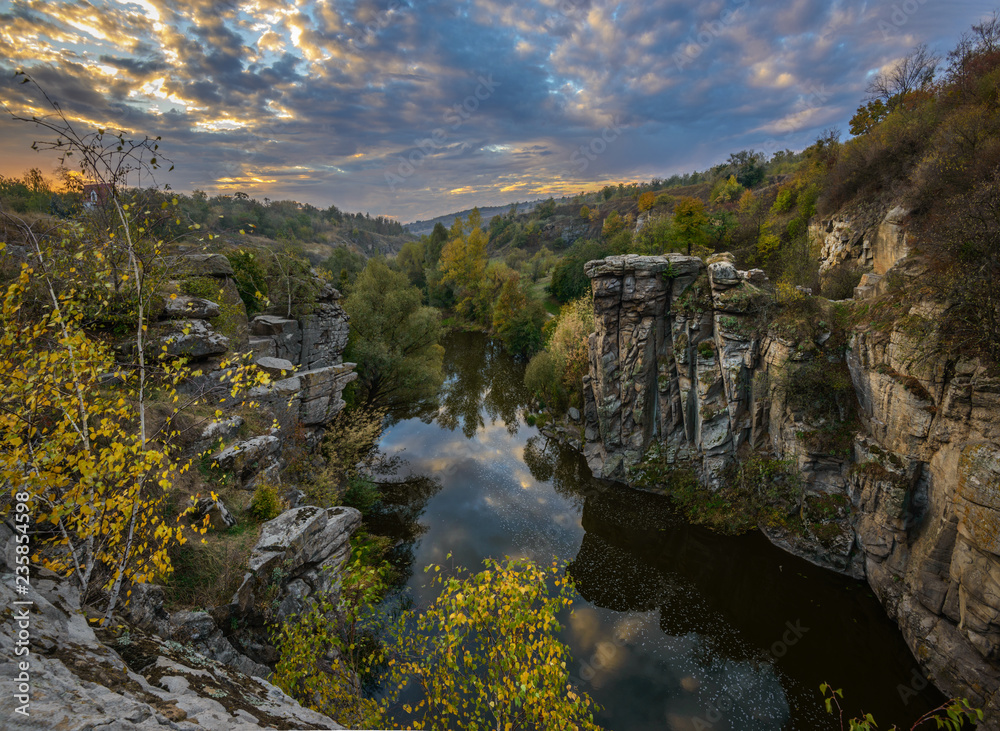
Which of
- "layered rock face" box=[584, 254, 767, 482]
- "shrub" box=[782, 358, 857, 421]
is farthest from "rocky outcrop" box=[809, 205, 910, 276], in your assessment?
"layered rock face" box=[584, 254, 767, 482]

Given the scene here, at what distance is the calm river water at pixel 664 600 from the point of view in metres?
13.0

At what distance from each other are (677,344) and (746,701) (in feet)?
51.0

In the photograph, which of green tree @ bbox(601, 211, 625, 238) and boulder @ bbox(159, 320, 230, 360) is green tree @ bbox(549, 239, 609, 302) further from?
boulder @ bbox(159, 320, 230, 360)

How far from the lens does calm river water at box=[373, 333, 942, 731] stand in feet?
42.7

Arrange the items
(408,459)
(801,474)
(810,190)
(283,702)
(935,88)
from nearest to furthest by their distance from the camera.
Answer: (283,702) → (801,474) → (935,88) → (408,459) → (810,190)

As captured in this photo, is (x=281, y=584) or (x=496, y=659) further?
(x=281, y=584)

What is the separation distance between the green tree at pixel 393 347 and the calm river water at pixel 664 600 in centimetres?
420

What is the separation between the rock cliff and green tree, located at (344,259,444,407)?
1207 cm

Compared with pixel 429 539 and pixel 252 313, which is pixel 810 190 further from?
pixel 252 313

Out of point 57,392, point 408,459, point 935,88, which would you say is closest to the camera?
point 57,392

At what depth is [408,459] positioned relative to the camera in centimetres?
2627

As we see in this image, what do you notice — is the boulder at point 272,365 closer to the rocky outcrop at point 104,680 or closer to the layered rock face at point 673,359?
the rocky outcrop at point 104,680

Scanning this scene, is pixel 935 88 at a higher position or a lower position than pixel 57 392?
higher

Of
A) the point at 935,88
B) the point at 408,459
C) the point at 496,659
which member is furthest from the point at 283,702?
the point at 935,88
